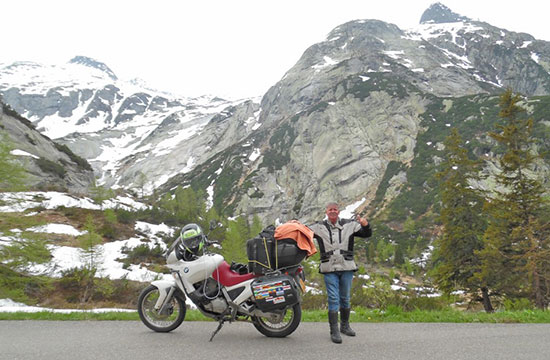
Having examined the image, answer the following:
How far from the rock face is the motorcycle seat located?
46941mm

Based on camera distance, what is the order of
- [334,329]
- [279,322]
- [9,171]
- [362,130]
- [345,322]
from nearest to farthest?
1. [334,329]
2. [279,322]
3. [345,322]
4. [9,171]
5. [362,130]

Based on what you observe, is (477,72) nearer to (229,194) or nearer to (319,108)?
(319,108)

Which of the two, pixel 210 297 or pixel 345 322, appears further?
pixel 345 322

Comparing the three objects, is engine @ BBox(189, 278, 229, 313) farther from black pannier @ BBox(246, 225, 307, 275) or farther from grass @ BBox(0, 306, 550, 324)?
grass @ BBox(0, 306, 550, 324)

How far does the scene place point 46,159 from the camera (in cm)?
5188

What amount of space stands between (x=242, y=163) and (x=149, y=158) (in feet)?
273

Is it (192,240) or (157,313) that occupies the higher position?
(192,240)

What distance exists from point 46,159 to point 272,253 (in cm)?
5893

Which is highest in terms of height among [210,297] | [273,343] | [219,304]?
[210,297]

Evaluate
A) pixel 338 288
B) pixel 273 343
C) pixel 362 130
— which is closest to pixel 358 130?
pixel 362 130

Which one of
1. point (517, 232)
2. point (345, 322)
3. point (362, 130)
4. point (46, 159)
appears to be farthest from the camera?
point (362, 130)

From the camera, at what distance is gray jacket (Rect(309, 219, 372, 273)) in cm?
574

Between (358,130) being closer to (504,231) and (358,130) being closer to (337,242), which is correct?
(504,231)

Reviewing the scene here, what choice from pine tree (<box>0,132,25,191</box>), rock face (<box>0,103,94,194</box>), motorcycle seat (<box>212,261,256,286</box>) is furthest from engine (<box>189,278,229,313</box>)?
rock face (<box>0,103,94,194</box>)
